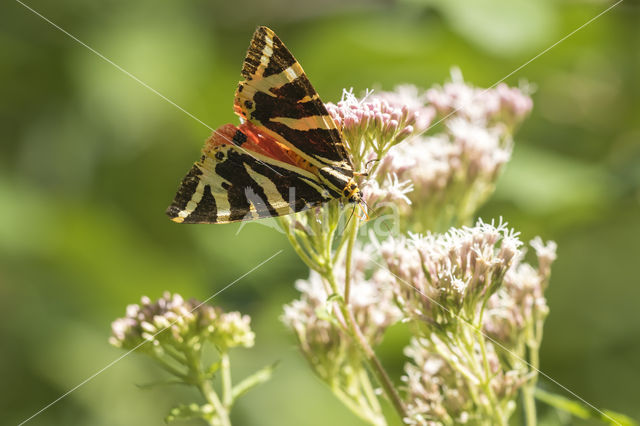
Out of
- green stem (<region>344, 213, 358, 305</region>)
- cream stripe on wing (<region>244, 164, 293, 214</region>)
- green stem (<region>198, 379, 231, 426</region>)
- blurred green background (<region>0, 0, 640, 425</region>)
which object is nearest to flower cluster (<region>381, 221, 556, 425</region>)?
green stem (<region>344, 213, 358, 305</region>)

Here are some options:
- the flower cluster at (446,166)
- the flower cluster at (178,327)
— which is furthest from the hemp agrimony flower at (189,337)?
the flower cluster at (446,166)

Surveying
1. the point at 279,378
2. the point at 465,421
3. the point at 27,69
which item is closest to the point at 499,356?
the point at 465,421

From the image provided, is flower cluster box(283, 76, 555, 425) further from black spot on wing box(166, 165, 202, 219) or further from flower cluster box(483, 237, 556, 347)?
black spot on wing box(166, 165, 202, 219)

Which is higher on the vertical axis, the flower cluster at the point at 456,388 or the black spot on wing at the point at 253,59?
the black spot on wing at the point at 253,59

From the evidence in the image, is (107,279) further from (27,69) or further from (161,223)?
(27,69)

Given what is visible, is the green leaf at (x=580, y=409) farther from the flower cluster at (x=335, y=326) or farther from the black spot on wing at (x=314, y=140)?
the black spot on wing at (x=314, y=140)

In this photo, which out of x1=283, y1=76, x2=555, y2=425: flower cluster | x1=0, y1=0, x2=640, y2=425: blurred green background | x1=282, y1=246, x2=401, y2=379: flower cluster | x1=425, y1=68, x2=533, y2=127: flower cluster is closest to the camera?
x1=283, y1=76, x2=555, y2=425: flower cluster
